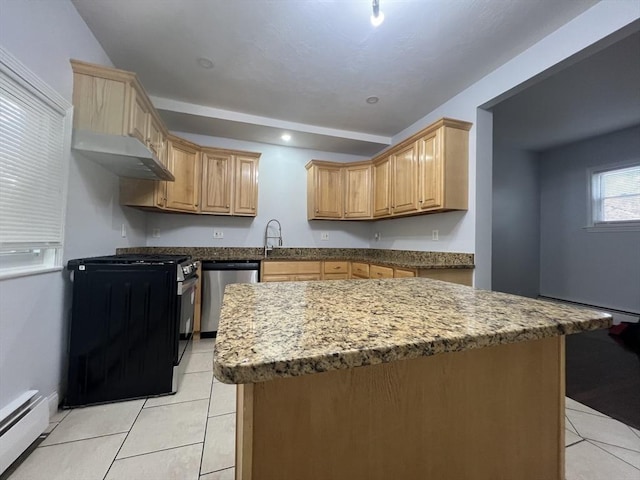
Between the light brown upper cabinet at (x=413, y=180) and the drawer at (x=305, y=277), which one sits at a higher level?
the light brown upper cabinet at (x=413, y=180)

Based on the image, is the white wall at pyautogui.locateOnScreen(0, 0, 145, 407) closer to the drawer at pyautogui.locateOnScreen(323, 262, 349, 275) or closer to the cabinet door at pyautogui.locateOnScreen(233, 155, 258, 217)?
the cabinet door at pyautogui.locateOnScreen(233, 155, 258, 217)

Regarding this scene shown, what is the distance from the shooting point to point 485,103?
8.45ft

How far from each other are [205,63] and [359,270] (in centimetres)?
277

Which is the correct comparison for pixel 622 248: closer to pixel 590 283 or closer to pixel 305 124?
pixel 590 283

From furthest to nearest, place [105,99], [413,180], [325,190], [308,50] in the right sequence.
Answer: [325,190]
[413,180]
[308,50]
[105,99]

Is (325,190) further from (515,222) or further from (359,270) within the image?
(515,222)

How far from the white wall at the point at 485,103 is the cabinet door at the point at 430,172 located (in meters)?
0.32

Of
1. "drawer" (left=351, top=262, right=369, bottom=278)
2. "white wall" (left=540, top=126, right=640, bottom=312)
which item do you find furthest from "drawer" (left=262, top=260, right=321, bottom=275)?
"white wall" (left=540, top=126, right=640, bottom=312)

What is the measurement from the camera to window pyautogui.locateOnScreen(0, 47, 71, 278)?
1349 mm

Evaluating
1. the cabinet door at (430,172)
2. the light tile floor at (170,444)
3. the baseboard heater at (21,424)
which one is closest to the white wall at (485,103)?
the cabinet door at (430,172)

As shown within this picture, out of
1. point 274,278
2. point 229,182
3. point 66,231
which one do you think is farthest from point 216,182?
point 66,231

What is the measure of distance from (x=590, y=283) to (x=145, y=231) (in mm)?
6682

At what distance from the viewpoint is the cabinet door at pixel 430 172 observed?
266 cm

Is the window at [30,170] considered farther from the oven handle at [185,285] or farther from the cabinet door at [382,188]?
the cabinet door at [382,188]
